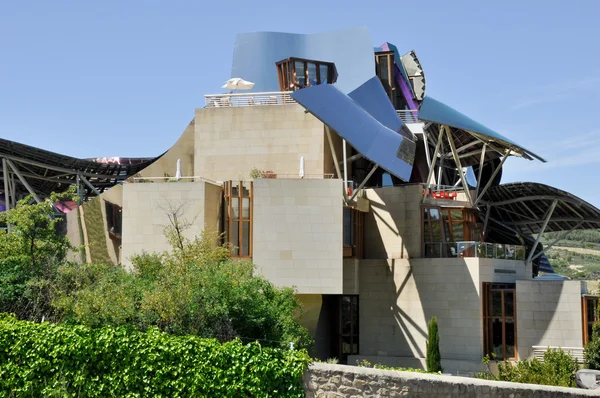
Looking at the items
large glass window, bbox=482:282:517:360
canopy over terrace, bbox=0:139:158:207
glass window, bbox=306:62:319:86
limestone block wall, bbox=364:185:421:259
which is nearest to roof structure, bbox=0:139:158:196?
canopy over terrace, bbox=0:139:158:207

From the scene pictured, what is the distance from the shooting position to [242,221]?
3356cm

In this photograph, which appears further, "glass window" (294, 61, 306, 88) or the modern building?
"glass window" (294, 61, 306, 88)

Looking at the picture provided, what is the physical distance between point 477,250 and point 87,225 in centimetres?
1801

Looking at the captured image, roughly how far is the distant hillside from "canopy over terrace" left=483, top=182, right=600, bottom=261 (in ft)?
182

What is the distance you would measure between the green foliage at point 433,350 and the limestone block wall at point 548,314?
12.2 feet

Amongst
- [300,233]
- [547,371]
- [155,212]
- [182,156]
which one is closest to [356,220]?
[300,233]

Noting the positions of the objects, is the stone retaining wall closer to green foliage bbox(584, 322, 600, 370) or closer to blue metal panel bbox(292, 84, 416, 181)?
green foliage bbox(584, 322, 600, 370)

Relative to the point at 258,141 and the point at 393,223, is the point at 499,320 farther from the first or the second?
the point at 258,141

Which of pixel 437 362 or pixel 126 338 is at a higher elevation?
pixel 126 338

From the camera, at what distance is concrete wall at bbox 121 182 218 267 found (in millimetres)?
32688

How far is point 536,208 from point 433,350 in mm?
14940

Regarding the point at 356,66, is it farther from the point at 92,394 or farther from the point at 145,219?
the point at 92,394

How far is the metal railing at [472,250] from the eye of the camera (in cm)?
3431

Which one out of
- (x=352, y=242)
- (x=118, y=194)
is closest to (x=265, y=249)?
(x=352, y=242)
